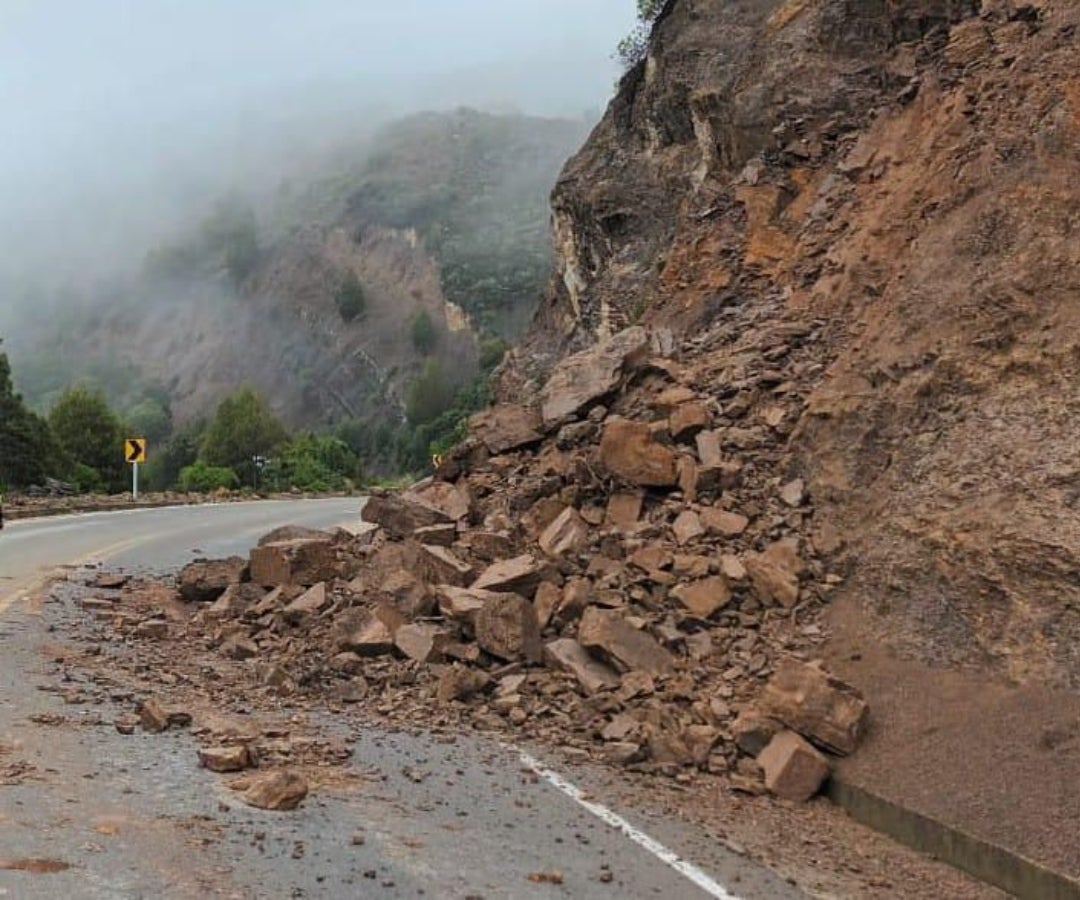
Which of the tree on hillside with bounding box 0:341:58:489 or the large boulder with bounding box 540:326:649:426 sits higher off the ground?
the large boulder with bounding box 540:326:649:426

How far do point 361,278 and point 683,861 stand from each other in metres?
149

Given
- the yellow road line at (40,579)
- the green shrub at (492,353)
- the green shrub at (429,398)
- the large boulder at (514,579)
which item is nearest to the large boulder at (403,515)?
the large boulder at (514,579)

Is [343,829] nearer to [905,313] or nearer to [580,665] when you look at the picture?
[580,665]

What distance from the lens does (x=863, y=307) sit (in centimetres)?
1123

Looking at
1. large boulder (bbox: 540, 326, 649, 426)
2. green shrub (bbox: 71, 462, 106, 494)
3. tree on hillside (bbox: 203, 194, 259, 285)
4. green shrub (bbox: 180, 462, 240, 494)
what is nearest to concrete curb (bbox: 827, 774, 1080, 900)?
large boulder (bbox: 540, 326, 649, 426)

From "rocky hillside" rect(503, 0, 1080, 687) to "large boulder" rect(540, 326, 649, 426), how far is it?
0.42m

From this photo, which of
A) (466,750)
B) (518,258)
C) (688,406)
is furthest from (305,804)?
(518,258)

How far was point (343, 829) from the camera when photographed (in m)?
5.29

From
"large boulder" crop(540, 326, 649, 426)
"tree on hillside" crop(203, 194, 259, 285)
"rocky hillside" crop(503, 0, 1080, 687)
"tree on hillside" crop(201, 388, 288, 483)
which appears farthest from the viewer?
"tree on hillside" crop(203, 194, 259, 285)

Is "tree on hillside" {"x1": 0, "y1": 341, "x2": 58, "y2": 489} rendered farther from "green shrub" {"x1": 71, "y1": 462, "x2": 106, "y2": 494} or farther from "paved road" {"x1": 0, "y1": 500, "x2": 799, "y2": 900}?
"paved road" {"x1": 0, "y1": 500, "x2": 799, "y2": 900}

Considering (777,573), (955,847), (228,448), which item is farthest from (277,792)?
(228,448)

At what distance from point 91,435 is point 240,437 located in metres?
13.5

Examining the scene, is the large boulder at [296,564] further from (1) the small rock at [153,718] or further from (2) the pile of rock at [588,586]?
(1) the small rock at [153,718]

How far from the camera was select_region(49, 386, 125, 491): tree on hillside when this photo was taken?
60.9 m
